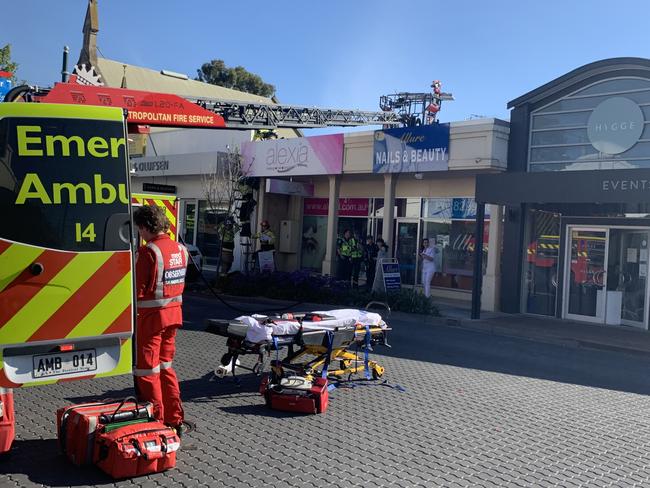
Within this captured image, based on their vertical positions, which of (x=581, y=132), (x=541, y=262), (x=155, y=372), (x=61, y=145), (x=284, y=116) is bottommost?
(x=155, y=372)

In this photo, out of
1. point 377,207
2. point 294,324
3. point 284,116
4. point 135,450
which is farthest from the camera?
point 284,116

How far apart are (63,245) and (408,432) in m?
3.51

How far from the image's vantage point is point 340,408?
6785 mm

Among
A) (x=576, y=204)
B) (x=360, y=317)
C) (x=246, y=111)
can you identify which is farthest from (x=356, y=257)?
(x=360, y=317)

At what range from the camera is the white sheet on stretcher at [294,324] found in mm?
6830

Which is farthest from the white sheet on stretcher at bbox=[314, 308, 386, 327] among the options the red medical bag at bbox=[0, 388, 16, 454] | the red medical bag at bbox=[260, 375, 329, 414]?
the red medical bag at bbox=[0, 388, 16, 454]

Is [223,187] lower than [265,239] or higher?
higher

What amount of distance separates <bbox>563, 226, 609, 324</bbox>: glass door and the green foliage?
3411 mm

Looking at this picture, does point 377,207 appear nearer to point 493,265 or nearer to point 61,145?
point 493,265

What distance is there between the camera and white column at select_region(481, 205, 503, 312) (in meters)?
16.3

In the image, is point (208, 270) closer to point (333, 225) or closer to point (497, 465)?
point (333, 225)

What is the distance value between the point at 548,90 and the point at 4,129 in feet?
45.6

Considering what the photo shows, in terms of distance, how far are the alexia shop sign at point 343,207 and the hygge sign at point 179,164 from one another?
348 centimetres

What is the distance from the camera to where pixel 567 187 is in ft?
41.9
